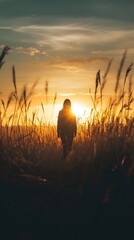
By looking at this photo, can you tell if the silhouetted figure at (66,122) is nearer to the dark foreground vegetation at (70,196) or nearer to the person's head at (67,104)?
the person's head at (67,104)

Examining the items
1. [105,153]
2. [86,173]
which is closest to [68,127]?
[105,153]

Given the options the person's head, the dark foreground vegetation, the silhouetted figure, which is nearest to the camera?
the dark foreground vegetation

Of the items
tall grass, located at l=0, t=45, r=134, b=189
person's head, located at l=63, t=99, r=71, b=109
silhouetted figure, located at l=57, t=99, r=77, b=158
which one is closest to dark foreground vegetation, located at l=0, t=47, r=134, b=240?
tall grass, located at l=0, t=45, r=134, b=189

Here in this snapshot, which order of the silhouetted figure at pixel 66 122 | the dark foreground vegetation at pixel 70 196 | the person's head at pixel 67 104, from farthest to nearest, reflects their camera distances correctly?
the person's head at pixel 67 104
the silhouetted figure at pixel 66 122
the dark foreground vegetation at pixel 70 196

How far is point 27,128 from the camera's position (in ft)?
21.0

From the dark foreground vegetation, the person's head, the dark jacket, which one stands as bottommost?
the dark foreground vegetation

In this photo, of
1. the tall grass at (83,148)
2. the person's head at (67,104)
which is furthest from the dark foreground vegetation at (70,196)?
the person's head at (67,104)

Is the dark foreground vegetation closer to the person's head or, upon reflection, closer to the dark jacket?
the dark jacket

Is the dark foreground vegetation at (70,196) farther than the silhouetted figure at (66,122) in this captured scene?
No

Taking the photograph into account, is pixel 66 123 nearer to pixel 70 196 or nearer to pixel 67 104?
pixel 67 104

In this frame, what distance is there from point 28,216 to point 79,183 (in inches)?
24.3

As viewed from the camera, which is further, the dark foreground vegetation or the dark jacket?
the dark jacket

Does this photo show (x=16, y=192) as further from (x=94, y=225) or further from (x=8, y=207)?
(x=94, y=225)

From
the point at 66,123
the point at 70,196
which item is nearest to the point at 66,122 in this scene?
the point at 66,123
